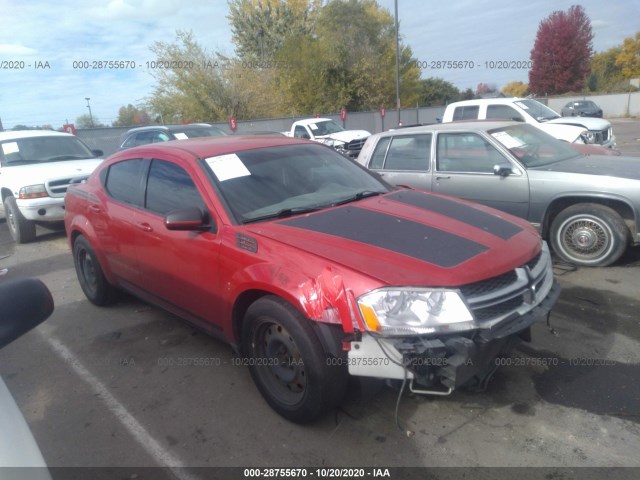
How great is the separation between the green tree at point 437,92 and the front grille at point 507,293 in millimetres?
45263

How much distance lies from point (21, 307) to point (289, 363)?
1.65m

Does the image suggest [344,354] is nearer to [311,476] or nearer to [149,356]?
[311,476]

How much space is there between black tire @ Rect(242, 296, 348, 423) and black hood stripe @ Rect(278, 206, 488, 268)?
572mm

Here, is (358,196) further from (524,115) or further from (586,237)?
(524,115)

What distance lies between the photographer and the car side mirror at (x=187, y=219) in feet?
10.6

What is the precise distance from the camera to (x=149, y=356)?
13.3 feet

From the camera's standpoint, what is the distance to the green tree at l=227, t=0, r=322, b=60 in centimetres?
4009

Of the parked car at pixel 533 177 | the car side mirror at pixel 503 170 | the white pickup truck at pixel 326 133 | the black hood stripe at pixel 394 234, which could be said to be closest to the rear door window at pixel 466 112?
the white pickup truck at pixel 326 133

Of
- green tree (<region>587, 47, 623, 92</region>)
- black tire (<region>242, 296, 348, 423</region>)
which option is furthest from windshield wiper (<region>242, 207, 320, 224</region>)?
green tree (<region>587, 47, 623, 92</region>)

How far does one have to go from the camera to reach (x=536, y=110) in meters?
11.3

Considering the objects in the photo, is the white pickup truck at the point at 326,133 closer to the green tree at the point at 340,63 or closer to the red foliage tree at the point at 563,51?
the green tree at the point at 340,63

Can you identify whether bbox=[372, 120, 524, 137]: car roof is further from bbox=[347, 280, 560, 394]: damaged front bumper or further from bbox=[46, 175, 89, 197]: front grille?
bbox=[46, 175, 89, 197]: front grille

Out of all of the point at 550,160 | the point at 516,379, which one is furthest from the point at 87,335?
the point at 550,160

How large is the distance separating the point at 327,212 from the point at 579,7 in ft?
205
